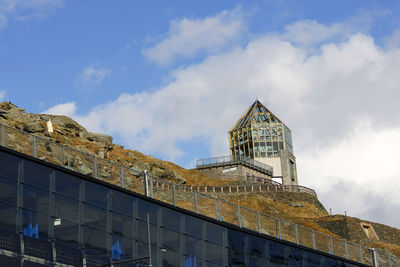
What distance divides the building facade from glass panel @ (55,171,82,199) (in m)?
76.0

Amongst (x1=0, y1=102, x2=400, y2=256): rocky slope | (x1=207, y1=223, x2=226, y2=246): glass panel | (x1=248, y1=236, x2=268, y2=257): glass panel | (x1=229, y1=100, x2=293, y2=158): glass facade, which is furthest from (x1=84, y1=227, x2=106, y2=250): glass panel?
(x1=229, y1=100, x2=293, y2=158): glass facade

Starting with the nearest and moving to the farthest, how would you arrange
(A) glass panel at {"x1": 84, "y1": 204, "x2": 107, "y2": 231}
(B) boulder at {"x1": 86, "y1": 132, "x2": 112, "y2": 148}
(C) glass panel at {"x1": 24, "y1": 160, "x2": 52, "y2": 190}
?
(C) glass panel at {"x1": 24, "y1": 160, "x2": 52, "y2": 190}
(A) glass panel at {"x1": 84, "y1": 204, "x2": 107, "y2": 231}
(B) boulder at {"x1": 86, "y1": 132, "x2": 112, "y2": 148}

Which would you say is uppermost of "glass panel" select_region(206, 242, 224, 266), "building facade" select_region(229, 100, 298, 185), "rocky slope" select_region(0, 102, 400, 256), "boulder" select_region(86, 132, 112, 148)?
"building facade" select_region(229, 100, 298, 185)

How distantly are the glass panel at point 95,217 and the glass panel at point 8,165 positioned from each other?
442cm

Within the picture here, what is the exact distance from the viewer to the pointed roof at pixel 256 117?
119 m

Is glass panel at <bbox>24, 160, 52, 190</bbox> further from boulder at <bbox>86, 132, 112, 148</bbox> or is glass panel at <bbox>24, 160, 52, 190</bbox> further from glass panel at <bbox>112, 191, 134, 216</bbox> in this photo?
boulder at <bbox>86, 132, 112, 148</bbox>

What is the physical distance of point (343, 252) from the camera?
183 ft

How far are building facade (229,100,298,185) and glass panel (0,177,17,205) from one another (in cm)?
7950

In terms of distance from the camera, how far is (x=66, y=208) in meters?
34.5

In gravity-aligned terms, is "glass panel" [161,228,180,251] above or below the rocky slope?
below

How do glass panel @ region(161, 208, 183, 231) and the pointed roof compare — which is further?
the pointed roof

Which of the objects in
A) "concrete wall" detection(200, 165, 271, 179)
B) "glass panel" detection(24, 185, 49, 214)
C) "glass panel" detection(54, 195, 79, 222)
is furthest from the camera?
"concrete wall" detection(200, 165, 271, 179)

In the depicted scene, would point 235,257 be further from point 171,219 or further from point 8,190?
point 8,190

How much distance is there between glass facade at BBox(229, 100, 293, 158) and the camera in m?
116
